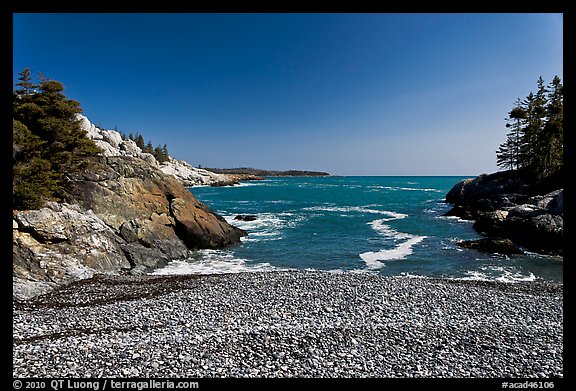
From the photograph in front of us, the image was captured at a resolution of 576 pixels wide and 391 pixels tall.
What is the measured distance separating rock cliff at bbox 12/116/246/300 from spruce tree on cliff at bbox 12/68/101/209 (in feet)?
3.77

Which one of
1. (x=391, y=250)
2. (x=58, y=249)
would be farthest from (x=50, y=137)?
(x=391, y=250)

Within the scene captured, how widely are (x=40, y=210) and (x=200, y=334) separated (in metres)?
14.0

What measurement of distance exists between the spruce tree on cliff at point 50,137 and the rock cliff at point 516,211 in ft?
109

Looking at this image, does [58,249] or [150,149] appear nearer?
[58,249]

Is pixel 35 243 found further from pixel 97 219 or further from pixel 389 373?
pixel 389 373

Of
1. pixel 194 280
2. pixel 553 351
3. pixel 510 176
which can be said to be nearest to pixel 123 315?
pixel 194 280

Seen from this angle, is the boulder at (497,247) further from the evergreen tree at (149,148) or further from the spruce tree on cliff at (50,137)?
the evergreen tree at (149,148)

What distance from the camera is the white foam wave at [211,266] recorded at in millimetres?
18766

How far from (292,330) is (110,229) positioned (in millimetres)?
16433

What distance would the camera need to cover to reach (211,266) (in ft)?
65.8

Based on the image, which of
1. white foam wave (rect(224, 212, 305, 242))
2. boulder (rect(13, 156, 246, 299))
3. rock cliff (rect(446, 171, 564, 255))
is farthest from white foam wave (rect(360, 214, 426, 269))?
boulder (rect(13, 156, 246, 299))

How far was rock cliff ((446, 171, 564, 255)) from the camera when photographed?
23.7 metres

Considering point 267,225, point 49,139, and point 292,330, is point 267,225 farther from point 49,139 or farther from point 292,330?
point 292,330
